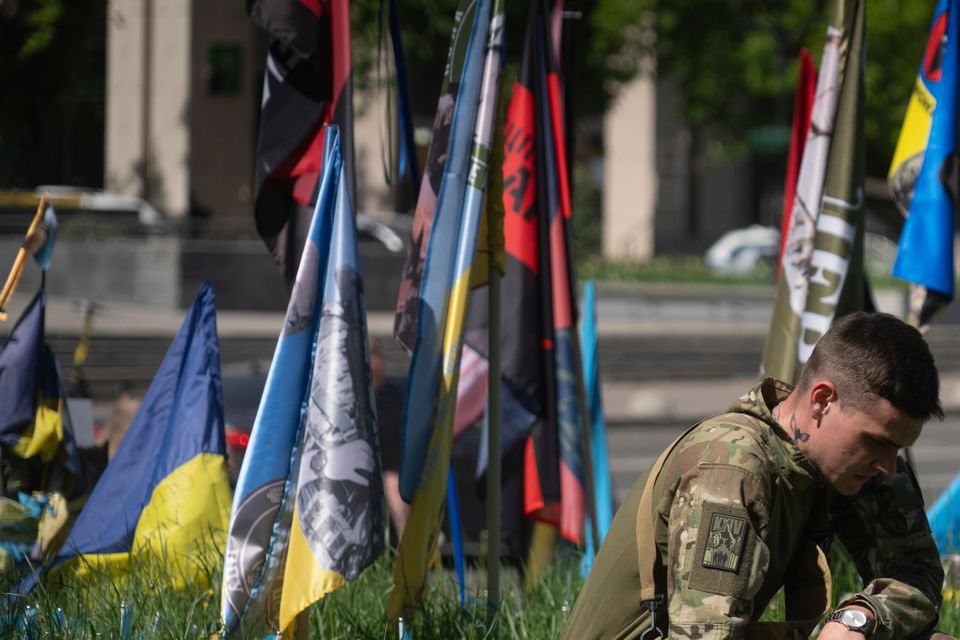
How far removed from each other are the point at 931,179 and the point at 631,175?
104ft

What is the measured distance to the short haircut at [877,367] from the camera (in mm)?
2689

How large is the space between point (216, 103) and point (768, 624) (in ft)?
101

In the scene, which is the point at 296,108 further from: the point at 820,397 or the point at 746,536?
the point at 746,536

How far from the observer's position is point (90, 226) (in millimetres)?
22266

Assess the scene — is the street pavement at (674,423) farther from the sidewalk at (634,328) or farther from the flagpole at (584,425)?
the flagpole at (584,425)

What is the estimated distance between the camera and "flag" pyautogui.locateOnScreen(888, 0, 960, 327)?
5.84 metres

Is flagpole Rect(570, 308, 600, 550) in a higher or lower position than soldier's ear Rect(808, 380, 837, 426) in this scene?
lower

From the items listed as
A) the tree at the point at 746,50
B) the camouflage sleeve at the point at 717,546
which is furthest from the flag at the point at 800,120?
the tree at the point at 746,50

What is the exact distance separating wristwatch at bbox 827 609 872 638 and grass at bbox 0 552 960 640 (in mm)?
1491

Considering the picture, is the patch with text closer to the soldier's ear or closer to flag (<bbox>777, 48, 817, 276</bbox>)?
the soldier's ear

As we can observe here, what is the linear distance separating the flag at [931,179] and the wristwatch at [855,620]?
314cm

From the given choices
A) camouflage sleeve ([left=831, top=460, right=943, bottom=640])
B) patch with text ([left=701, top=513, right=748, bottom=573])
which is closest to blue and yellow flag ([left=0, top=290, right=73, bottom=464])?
camouflage sleeve ([left=831, top=460, right=943, bottom=640])

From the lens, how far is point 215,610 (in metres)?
4.34

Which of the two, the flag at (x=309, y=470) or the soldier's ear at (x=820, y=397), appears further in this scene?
the flag at (x=309, y=470)
